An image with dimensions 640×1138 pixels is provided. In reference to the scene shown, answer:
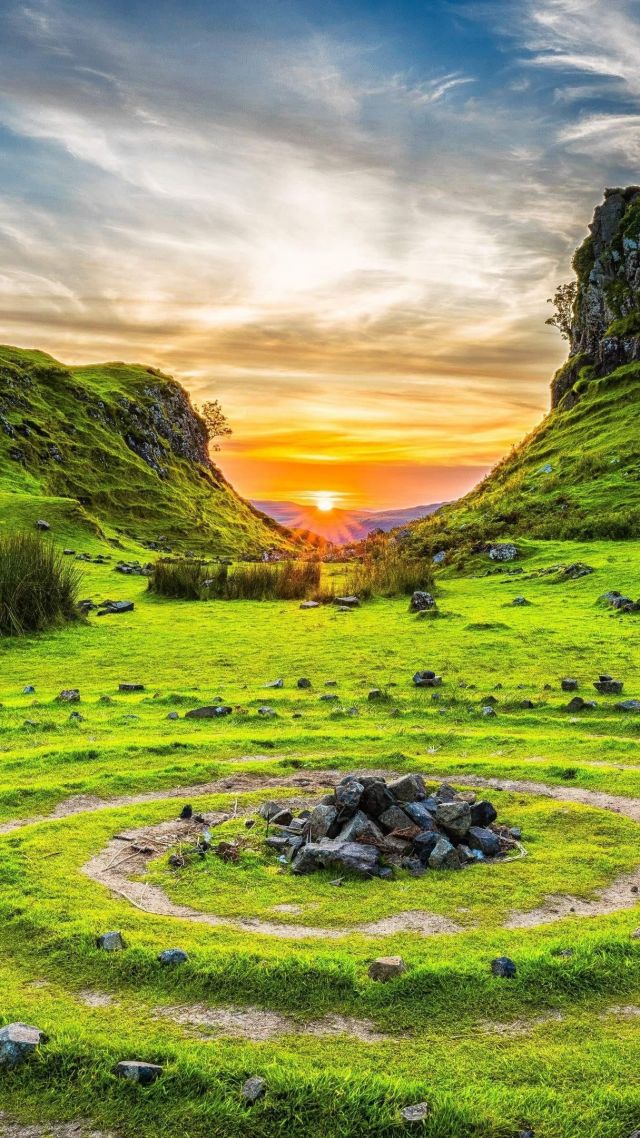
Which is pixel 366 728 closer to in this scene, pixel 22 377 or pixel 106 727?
pixel 106 727

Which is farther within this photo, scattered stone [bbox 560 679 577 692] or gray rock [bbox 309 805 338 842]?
scattered stone [bbox 560 679 577 692]

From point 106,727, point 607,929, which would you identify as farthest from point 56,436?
point 607,929

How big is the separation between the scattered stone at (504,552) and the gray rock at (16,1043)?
111 feet

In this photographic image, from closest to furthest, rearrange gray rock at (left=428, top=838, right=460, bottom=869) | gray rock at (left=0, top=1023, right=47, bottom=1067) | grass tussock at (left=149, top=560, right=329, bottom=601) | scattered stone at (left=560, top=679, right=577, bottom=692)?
gray rock at (left=0, top=1023, right=47, bottom=1067)
gray rock at (left=428, top=838, right=460, bottom=869)
scattered stone at (left=560, top=679, right=577, bottom=692)
grass tussock at (left=149, top=560, right=329, bottom=601)

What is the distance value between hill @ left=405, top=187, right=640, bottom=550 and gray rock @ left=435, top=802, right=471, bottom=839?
31.3 meters

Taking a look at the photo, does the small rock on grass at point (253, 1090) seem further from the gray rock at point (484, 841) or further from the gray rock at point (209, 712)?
the gray rock at point (209, 712)

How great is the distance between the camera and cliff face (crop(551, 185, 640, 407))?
66.4 metres

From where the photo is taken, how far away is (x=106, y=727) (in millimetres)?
15469

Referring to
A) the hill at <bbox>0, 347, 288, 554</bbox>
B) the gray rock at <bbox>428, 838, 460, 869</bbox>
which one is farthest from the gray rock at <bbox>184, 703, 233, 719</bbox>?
the hill at <bbox>0, 347, 288, 554</bbox>

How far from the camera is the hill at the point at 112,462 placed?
6738 centimetres

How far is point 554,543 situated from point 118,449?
57878mm

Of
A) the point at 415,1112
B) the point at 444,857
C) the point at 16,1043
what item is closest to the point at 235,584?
the point at 444,857

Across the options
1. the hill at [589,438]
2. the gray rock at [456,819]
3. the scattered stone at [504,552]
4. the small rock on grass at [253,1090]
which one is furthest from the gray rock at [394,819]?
the hill at [589,438]

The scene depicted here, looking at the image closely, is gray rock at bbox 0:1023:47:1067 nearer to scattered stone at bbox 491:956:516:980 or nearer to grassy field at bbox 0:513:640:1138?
grassy field at bbox 0:513:640:1138
